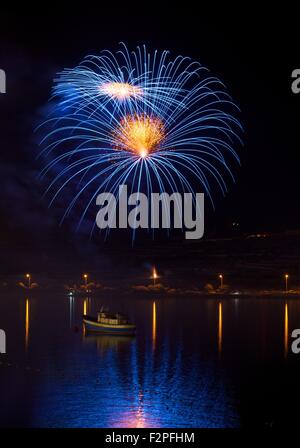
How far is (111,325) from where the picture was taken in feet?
231

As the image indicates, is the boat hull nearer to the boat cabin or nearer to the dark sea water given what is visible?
the boat cabin

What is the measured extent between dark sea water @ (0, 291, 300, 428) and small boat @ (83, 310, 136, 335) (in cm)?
113

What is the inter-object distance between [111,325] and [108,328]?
0.43 meters

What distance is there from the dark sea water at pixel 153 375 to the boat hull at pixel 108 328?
3.42 ft

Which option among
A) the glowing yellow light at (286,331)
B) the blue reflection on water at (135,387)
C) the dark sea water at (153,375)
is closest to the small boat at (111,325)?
the blue reflection on water at (135,387)

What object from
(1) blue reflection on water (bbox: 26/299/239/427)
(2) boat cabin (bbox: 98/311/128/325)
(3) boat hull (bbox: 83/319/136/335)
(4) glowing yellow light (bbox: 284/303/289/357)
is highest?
(2) boat cabin (bbox: 98/311/128/325)

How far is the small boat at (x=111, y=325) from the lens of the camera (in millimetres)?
69438

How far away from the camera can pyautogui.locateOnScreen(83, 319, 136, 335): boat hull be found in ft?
228

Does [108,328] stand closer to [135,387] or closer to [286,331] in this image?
[286,331]

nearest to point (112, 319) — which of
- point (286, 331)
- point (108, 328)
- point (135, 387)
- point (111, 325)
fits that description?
point (111, 325)

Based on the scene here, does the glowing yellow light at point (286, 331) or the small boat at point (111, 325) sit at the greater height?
the small boat at point (111, 325)

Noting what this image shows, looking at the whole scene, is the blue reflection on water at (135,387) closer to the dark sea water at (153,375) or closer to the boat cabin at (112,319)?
the dark sea water at (153,375)

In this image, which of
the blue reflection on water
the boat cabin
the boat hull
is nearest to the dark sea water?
the blue reflection on water
